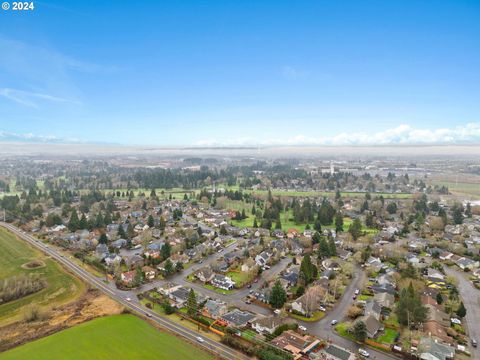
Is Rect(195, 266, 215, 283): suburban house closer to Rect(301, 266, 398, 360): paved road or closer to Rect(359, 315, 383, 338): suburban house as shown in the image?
Rect(301, 266, 398, 360): paved road

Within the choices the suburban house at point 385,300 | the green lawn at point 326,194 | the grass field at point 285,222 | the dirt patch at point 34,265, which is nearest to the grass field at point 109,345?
the suburban house at point 385,300

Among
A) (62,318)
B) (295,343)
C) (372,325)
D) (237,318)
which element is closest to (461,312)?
(372,325)

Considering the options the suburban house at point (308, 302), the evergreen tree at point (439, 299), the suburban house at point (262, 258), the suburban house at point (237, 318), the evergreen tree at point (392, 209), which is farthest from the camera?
the evergreen tree at point (392, 209)

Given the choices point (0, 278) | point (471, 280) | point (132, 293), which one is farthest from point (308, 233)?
point (0, 278)

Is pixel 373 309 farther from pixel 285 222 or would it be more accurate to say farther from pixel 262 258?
pixel 285 222

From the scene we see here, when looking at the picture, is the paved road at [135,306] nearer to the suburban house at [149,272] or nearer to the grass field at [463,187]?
the suburban house at [149,272]

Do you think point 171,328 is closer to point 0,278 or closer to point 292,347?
point 292,347
